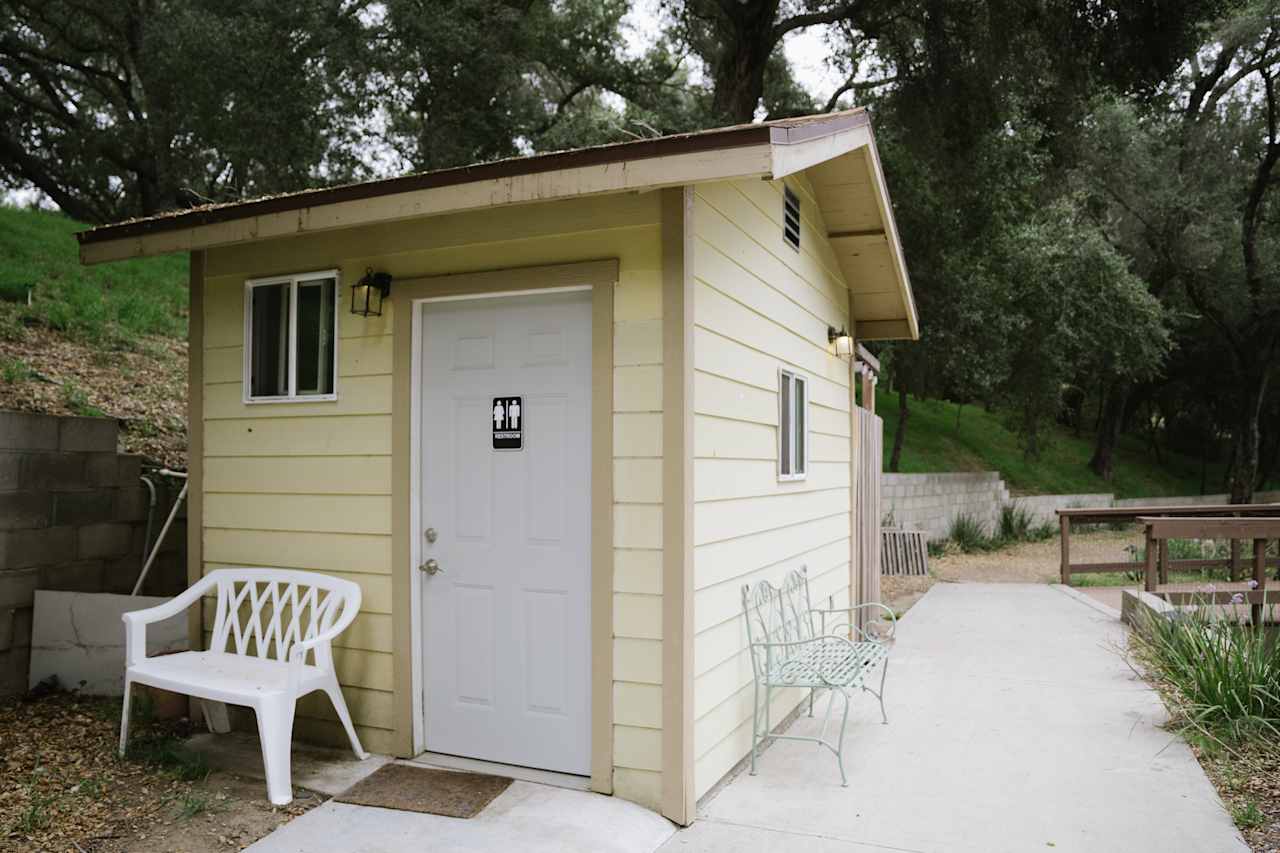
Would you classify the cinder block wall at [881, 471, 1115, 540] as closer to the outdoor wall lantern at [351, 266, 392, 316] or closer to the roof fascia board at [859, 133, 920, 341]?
the roof fascia board at [859, 133, 920, 341]

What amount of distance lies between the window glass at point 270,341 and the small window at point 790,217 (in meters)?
2.86

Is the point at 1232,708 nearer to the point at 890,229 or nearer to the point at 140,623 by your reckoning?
the point at 890,229

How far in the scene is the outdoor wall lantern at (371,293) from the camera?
4.57 meters

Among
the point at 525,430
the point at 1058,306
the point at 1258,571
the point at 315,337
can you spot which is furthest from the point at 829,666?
the point at 1058,306

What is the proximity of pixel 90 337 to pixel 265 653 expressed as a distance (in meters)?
6.27

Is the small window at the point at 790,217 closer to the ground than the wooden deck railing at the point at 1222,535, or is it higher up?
higher up

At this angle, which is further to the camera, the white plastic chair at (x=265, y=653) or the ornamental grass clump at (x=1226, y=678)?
the ornamental grass clump at (x=1226, y=678)

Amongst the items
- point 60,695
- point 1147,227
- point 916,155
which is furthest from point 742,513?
point 1147,227

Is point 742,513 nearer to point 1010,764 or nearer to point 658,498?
point 658,498

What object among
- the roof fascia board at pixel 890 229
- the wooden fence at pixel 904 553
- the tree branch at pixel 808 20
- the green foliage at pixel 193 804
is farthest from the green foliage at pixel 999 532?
the green foliage at pixel 193 804

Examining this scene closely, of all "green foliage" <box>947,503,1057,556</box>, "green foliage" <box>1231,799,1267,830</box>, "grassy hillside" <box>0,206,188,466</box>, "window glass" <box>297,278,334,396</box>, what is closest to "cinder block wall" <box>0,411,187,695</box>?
"grassy hillside" <box>0,206,188,466</box>

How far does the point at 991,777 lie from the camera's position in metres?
4.48

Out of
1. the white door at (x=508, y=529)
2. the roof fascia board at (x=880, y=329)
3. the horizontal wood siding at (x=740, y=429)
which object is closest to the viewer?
the horizontal wood siding at (x=740, y=429)

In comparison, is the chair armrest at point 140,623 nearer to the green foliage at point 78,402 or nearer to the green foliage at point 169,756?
the green foliage at point 169,756
